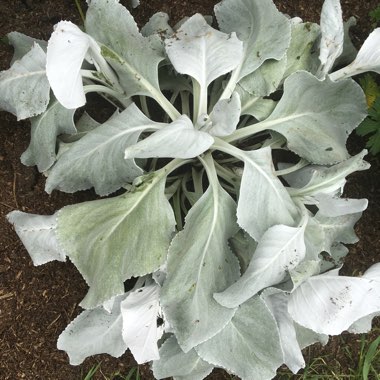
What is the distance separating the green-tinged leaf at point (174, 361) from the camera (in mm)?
1335

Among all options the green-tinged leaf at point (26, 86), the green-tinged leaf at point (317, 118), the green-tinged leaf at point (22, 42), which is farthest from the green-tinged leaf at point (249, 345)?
the green-tinged leaf at point (22, 42)

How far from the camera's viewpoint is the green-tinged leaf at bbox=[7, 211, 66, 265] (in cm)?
128

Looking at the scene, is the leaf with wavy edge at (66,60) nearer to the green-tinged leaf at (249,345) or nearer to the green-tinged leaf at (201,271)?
the green-tinged leaf at (201,271)

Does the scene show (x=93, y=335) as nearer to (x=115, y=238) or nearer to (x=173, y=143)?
(x=115, y=238)

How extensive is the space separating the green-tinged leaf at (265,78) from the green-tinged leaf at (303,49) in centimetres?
5

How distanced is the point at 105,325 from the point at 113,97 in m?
0.51

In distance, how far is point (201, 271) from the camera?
47.0 inches

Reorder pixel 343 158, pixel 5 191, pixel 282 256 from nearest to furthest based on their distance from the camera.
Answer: pixel 282 256 → pixel 343 158 → pixel 5 191

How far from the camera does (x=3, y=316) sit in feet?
4.91

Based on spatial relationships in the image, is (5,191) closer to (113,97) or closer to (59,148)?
(59,148)

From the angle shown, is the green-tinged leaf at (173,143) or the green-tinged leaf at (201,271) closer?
the green-tinged leaf at (173,143)

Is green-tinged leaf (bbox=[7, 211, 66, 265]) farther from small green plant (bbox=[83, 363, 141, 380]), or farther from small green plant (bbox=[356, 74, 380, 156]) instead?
small green plant (bbox=[356, 74, 380, 156])

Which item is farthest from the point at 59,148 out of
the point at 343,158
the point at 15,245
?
the point at 343,158

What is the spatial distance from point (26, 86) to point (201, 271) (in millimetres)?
506
